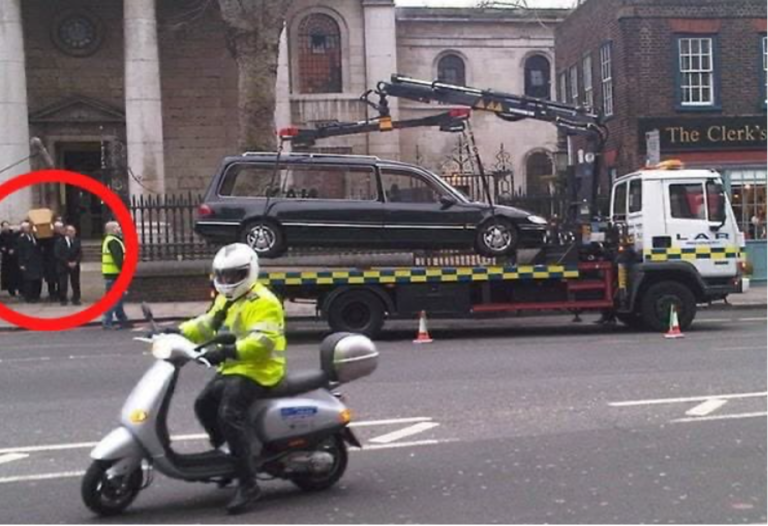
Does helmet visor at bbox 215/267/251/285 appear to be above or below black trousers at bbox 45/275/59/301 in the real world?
above

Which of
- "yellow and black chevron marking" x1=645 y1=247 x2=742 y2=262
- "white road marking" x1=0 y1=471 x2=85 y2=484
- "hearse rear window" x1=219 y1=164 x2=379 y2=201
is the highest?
"hearse rear window" x1=219 y1=164 x2=379 y2=201

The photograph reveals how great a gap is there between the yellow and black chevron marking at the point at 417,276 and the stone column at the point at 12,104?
46.9ft

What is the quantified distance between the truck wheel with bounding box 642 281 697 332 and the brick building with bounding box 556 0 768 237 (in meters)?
9.58

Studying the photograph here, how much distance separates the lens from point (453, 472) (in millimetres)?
7191

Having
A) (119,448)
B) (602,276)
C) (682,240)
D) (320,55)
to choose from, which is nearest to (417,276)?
(602,276)

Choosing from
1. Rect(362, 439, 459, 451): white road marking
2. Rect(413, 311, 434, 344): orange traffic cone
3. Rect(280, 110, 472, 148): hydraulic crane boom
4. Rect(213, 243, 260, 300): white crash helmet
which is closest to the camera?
Rect(213, 243, 260, 300): white crash helmet

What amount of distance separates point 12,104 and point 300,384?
23466mm

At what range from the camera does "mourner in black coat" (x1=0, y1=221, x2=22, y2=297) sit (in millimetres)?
22859

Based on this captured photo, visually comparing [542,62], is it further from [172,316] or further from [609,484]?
[609,484]

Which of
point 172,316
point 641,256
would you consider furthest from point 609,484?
point 172,316

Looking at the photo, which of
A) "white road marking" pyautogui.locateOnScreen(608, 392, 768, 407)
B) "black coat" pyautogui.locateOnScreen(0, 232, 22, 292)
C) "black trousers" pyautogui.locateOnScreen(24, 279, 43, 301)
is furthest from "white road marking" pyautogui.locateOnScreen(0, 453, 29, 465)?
"black coat" pyautogui.locateOnScreen(0, 232, 22, 292)

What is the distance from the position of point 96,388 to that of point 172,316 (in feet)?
28.4

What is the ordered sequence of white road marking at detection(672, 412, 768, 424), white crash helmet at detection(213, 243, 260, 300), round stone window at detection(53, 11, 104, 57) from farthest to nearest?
round stone window at detection(53, 11, 104, 57) → white road marking at detection(672, 412, 768, 424) → white crash helmet at detection(213, 243, 260, 300)

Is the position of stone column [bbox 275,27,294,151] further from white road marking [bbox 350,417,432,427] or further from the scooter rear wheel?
the scooter rear wheel
